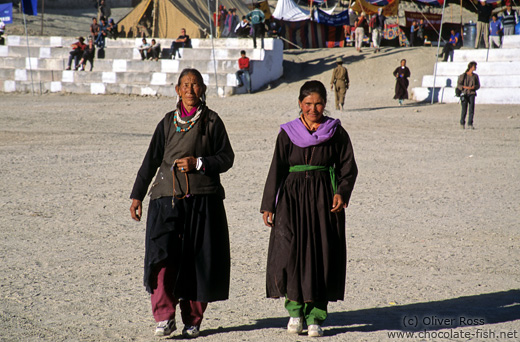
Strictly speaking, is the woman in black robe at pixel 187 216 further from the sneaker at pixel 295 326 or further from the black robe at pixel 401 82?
the black robe at pixel 401 82

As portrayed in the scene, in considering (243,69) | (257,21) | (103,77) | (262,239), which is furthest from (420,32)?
(262,239)

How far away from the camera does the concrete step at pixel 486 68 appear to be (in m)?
21.1

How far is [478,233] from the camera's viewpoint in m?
6.31

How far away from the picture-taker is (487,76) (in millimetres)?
20812

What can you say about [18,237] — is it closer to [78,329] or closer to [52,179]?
[78,329]

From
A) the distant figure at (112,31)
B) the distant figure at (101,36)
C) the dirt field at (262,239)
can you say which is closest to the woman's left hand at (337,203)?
the dirt field at (262,239)

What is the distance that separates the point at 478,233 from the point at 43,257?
4011mm

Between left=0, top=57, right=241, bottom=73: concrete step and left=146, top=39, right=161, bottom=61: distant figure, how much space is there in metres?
0.72

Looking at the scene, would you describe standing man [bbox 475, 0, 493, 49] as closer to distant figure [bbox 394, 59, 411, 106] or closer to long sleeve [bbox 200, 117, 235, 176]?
distant figure [bbox 394, 59, 411, 106]

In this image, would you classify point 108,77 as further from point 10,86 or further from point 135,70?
point 10,86

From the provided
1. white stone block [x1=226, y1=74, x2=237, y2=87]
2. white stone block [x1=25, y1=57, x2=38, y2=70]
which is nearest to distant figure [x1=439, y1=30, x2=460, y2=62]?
white stone block [x1=226, y1=74, x2=237, y2=87]

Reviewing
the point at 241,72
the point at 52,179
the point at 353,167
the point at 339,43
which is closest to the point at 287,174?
the point at 353,167

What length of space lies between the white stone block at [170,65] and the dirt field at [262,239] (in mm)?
9363

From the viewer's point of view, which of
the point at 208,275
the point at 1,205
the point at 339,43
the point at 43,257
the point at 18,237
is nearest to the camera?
the point at 208,275
